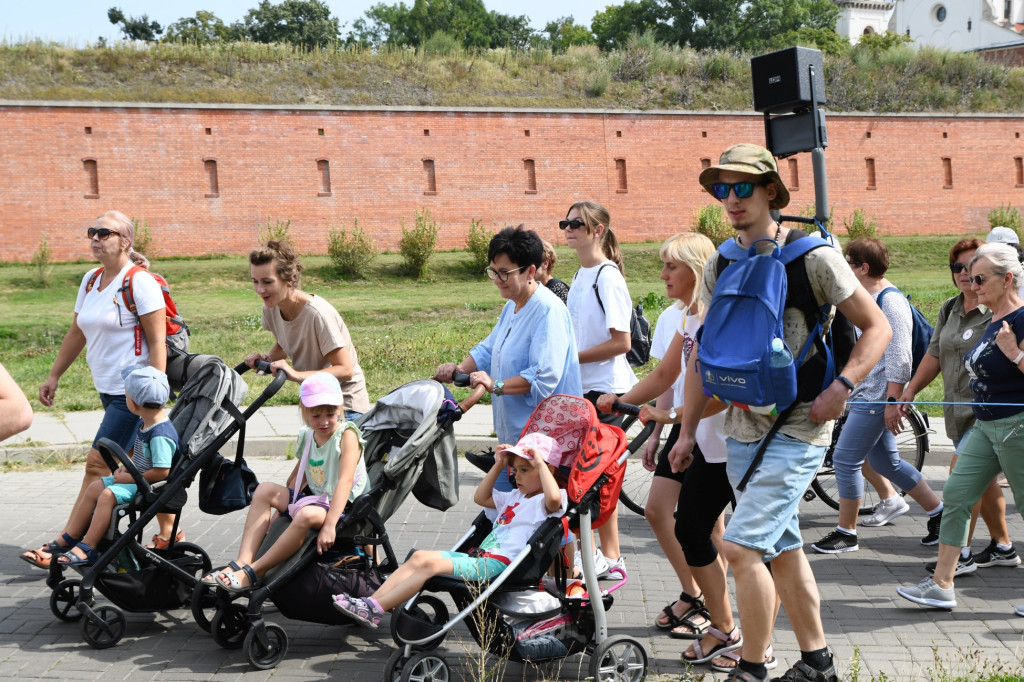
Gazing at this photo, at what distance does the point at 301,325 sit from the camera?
18.7ft

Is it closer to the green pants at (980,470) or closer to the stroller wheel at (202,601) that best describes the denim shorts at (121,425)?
the stroller wheel at (202,601)

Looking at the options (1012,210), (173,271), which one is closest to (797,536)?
(173,271)

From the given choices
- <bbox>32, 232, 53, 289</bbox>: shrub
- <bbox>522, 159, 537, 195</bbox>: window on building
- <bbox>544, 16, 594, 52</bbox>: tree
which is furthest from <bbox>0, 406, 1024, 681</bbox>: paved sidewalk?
<bbox>544, 16, 594, 52</bbox>: tree

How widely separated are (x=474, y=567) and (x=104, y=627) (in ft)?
6.45

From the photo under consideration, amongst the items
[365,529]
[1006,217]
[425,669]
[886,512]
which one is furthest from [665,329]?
[1006,217]

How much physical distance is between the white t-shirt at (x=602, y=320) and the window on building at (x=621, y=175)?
116 feet

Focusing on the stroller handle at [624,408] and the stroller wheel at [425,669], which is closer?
the stroller wheel at [425,669]

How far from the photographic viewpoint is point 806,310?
13.3ft

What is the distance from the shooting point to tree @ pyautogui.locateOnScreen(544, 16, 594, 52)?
87562mm

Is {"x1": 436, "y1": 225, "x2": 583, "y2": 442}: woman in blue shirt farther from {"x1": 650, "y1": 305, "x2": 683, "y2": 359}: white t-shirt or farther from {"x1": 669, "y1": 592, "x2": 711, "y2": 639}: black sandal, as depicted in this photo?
{"x1": 669, "y1": 592, "x2": 711, "y2": 639}: black sandal

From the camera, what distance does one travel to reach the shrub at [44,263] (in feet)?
94.7

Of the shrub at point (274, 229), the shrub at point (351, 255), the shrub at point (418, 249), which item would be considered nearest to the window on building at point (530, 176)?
the shrub at point (418, 249)

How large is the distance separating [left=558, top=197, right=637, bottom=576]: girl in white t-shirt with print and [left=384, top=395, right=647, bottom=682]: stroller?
145 centimetres

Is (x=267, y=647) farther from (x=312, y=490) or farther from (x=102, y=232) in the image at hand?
(x=102, y=232)
